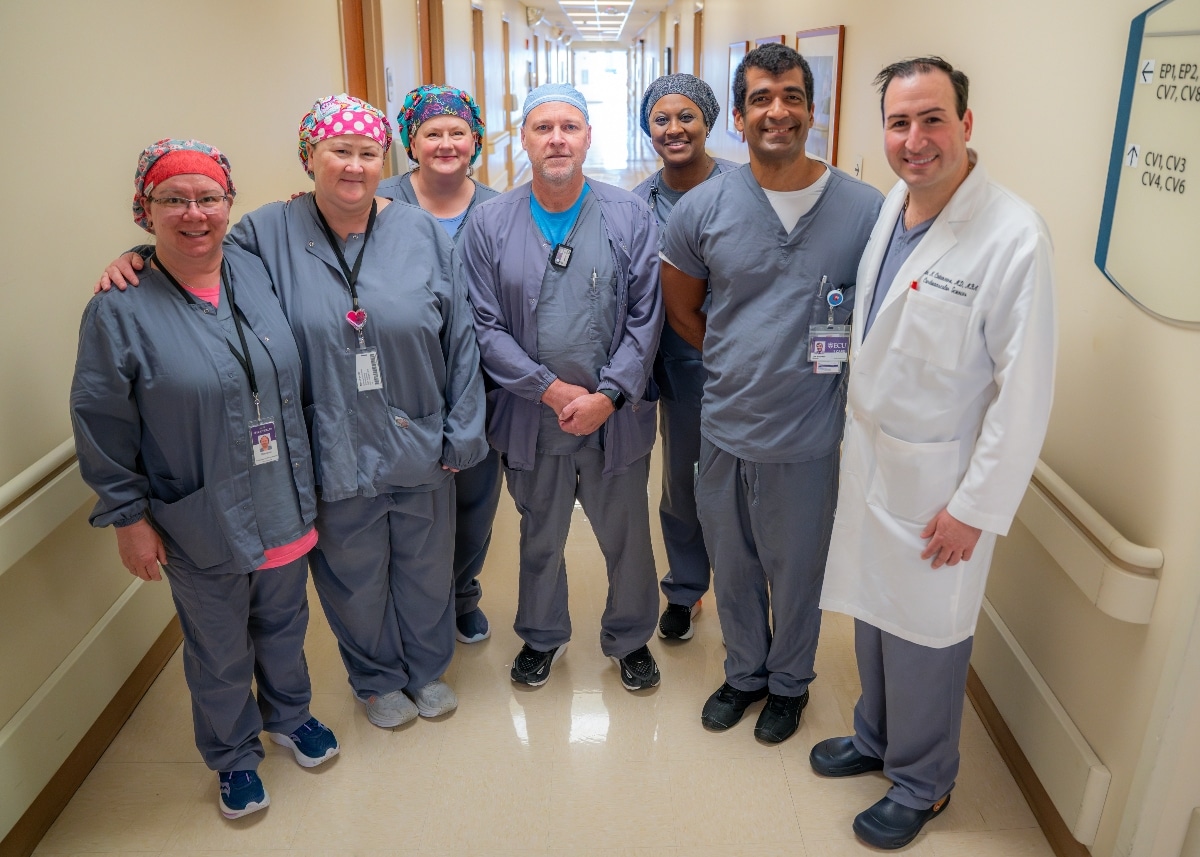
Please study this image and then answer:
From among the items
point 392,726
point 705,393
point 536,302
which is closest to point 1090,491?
point 705,393

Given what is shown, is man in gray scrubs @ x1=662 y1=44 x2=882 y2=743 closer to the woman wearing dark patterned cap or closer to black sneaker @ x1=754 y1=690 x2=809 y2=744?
black sneaker @ x1=754 y1=690 x2=809 y2=744

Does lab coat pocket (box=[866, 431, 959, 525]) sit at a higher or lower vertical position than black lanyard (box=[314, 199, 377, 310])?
lower

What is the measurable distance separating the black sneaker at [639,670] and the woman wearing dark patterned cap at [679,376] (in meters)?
0.22

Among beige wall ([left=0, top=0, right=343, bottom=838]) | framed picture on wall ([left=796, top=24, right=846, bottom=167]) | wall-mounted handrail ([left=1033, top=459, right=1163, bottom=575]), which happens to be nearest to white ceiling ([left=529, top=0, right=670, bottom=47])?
framed picture on wall ([left=796, top=24, right=846, bottom=167])

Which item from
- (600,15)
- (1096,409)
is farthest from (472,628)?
(600,15)

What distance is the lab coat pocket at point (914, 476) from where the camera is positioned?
175 cm

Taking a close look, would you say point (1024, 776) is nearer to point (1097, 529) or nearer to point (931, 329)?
point (1097, 529)

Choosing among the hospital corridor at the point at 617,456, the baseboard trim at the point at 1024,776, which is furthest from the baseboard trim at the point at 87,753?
the baseboard trim at the point at 1024,776

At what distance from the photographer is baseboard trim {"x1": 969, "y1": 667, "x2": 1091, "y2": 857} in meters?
1.95

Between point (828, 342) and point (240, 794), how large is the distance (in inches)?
68.9

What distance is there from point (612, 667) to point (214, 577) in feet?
3.98

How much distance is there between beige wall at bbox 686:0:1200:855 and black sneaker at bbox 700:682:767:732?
2.36 feet

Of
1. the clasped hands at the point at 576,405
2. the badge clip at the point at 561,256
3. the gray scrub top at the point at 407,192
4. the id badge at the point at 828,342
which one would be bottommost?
the clasped hands at the point at 576,405

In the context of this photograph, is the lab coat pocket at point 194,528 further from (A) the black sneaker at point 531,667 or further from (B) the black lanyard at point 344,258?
(A) the black sneaker at point 531,667
